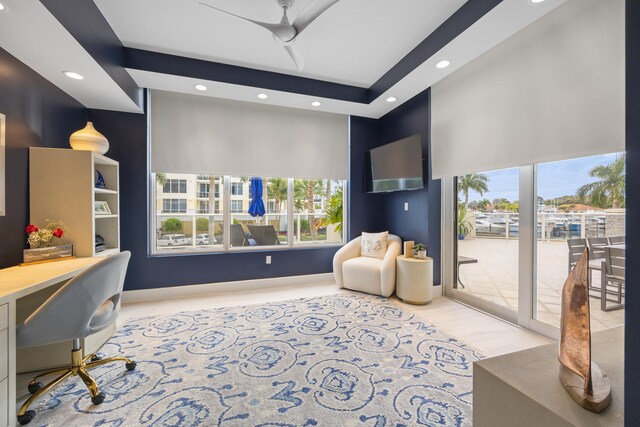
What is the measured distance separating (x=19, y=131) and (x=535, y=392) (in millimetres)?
3621

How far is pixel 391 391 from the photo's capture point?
5.73 ft

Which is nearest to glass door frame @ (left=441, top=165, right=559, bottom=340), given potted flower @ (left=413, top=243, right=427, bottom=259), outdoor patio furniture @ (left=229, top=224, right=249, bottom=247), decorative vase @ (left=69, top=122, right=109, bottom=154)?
potted flower @ (left=413, top=243, right=427, bottom=259)

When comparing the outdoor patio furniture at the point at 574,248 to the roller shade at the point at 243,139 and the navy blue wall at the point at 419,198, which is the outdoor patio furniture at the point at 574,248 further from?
the roller shade at the point at 243,139

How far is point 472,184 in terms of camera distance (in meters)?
3.30

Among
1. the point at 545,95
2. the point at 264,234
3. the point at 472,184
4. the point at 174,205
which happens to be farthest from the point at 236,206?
the point at 545,95

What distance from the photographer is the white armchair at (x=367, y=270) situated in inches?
136

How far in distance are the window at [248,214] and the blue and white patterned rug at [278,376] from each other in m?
1.33

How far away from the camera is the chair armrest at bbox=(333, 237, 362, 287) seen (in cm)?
388

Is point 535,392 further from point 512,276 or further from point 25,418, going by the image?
point 512,276

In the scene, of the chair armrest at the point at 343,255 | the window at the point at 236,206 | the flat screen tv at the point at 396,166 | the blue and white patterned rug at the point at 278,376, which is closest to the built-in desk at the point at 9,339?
the blue and white patterned rug at the point at 278,376

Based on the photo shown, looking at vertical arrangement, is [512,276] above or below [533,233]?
below

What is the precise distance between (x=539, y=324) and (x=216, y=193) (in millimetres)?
4038
